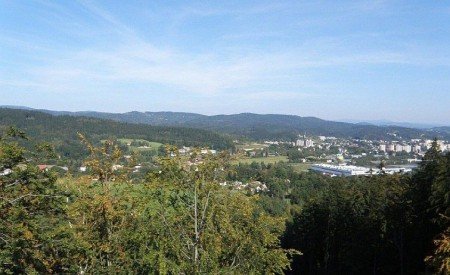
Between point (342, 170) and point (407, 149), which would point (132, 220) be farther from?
point (407, 149)

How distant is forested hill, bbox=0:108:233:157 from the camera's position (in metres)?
85.9

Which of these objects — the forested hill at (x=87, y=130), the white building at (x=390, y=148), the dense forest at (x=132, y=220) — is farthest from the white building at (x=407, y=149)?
the dense forest at (x=132, y=220)

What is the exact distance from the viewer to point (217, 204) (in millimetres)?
7199

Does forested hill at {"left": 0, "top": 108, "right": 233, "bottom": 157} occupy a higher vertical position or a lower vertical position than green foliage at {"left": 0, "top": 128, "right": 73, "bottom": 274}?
lower

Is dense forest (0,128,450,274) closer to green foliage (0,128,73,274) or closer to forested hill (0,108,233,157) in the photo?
green foliage (0,128,73,274)

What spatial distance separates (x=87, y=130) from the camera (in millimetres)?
104312

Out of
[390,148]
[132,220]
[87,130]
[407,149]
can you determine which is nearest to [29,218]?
[132,220]

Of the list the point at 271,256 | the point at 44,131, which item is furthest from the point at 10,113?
the point at 271,256

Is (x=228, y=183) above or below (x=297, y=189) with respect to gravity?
above

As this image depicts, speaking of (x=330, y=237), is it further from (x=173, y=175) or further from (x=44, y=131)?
(x=44, y=131)

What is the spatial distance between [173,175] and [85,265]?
2475 millimetres

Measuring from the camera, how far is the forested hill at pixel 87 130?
282ft

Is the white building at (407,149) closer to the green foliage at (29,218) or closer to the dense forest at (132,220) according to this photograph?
the dense forest at (132,220)

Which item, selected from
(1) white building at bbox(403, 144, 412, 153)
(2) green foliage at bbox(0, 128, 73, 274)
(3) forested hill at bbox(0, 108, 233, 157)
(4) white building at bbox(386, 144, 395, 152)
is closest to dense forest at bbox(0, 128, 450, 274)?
(2) green foliage at bbox(0, 128, 73, 274)
